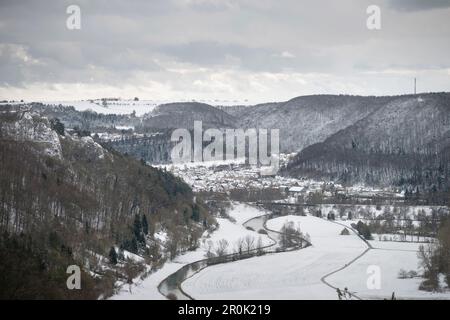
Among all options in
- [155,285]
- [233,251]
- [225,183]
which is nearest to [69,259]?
[155,285]

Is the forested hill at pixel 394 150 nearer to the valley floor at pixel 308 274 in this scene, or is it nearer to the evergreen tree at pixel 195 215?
the evergreen tree at pixel 195 215

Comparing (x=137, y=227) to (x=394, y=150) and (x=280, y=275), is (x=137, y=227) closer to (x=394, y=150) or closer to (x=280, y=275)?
(x=280, y=275)

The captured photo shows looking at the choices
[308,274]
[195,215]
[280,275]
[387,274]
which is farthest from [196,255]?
[195,215]

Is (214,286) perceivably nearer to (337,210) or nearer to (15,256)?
(15,256)

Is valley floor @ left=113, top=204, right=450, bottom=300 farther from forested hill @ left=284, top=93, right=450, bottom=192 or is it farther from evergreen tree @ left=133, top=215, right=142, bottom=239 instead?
forested hill @ left=284, top=93, right=450, bottom=192

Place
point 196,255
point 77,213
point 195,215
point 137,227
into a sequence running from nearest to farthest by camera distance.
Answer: point 77,213 < point 196,255 < point 137,227 < point 195,215

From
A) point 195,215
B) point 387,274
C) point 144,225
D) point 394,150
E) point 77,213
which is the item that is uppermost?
point 394,150

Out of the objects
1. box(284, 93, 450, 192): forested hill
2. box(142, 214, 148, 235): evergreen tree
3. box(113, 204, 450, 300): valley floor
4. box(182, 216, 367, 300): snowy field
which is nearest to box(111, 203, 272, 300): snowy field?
box(113, 204, 450, 300): valley floor
